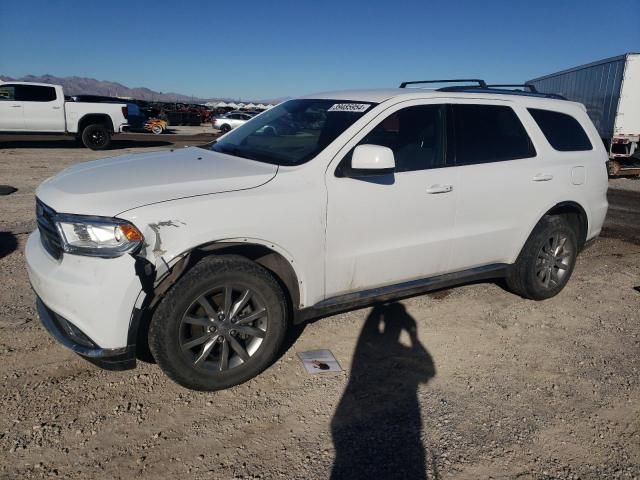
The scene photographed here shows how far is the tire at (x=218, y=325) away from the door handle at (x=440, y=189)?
1.36 metres

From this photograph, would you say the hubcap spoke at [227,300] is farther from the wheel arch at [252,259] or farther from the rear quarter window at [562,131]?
the rear quarter window at [562,131]

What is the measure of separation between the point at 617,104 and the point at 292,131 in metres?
13.1

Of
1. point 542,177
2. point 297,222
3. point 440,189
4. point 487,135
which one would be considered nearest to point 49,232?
point 297,222

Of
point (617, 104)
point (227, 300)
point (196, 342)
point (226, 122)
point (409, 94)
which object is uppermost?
point (617, 104)

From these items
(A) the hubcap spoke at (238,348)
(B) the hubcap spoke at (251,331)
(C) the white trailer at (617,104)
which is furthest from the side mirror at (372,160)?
(C) the white trailer at (617,104)

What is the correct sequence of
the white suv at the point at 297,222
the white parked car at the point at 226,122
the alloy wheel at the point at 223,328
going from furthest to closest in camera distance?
1. the white parked car at the point at 226,122
2. the alloy wheel at the point at 223,328
3. the white suv at the point at 297,222

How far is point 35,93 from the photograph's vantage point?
1520cm

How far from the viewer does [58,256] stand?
2.82 m

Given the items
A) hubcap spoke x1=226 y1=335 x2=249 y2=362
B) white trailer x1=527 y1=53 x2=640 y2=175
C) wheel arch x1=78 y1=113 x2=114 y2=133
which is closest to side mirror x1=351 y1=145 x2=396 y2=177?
hubcap spoke x1=226 y1=335 x2=249 y2=362

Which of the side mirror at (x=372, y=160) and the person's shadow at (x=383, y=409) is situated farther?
the side mirror at (x=372, y=160)

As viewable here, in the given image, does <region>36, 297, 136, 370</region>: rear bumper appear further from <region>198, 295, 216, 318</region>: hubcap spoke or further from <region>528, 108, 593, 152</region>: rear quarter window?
<region>528, 108, 593, 152</region>: rear quarter window

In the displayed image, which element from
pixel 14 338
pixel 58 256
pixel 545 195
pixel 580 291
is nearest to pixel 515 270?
pixel 545 195

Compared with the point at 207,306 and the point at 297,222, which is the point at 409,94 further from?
the point at 207,306

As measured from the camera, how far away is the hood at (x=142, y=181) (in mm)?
2725
